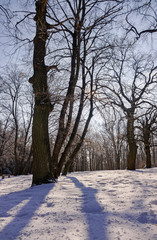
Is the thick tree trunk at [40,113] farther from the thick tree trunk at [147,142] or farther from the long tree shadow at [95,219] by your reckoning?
the thick tree trunk at [147,142]

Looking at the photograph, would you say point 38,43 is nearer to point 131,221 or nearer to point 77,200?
point 77,200

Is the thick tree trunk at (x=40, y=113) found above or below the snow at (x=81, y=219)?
above

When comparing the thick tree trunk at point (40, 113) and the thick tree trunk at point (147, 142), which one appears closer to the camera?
the thick tree trunk at point (40, 113)

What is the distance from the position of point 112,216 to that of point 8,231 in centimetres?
124

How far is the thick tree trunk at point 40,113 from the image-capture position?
4.64 metres

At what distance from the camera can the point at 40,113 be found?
16.3 feet

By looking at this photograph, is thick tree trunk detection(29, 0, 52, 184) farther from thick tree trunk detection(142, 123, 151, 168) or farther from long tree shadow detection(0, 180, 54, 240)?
thick tree trunk detection(142, 123, 151, 168)

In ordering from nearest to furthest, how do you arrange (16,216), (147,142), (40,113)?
(16,216), (40,113), (147,142)

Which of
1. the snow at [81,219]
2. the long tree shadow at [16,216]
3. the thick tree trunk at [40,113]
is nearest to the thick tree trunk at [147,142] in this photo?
the thick tree trunk at [40,113]

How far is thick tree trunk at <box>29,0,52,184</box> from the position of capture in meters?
4.64

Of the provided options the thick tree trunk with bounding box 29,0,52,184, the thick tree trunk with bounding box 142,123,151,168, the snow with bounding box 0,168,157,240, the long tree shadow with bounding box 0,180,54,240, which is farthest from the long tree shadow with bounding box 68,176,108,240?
the thick tree trunk with bounding box 142,123,151,168

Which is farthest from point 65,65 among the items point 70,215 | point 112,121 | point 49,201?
point 70,215

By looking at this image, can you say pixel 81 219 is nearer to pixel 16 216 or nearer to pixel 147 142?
pixel 16 216

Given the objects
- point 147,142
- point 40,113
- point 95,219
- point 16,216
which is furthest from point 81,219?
point 147,142
